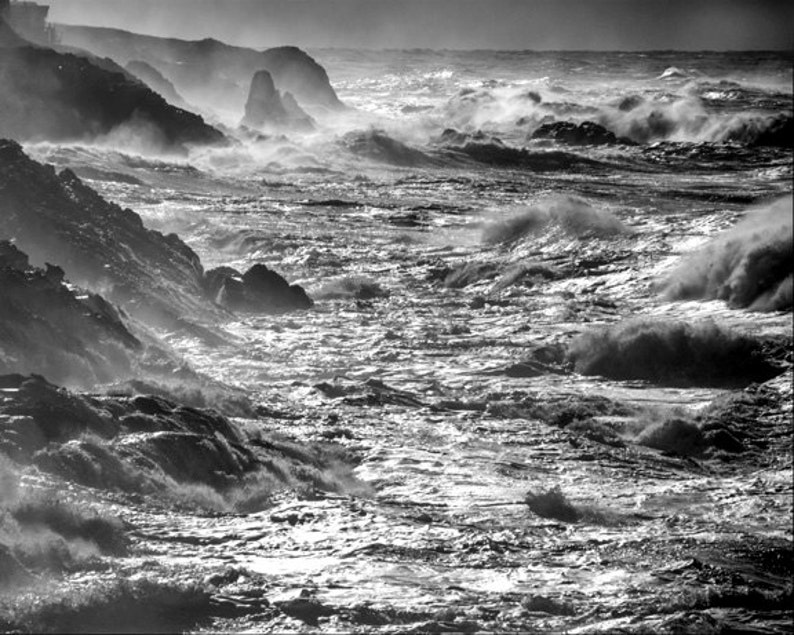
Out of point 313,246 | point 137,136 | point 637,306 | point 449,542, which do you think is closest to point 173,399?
point 449,542

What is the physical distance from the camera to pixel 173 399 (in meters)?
19.4

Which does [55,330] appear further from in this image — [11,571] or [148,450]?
[11,571]

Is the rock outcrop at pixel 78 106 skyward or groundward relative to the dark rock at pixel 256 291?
skyward

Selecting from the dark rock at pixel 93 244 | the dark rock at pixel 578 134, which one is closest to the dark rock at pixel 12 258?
the dark rock at pixel 93 244

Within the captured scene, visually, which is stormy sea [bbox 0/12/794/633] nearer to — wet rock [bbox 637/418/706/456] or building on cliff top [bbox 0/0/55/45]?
wet rock [bbox 637/418/706/456]

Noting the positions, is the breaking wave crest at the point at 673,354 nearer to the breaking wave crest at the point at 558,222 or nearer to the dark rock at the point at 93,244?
the dark rock at the point at 93,244

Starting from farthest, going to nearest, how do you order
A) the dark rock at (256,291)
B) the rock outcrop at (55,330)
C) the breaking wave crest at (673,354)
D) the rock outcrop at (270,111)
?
the rock outcrop at (270,111) → the dark rock at (256,291) → the breaking wave crest at (673,354) → the rock outcrop at (55,330)

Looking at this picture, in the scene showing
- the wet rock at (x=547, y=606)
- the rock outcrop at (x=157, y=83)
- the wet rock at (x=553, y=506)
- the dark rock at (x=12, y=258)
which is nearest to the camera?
the wet rock at (x=547, y=606)

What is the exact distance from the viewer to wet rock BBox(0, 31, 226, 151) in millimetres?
59594

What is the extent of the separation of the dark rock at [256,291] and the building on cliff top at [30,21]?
44.4 m

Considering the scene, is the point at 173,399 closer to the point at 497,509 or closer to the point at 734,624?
the point at 497,509

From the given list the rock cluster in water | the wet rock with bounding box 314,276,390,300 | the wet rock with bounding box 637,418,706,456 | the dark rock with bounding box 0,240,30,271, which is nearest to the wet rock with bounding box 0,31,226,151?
the wet rock with bounding box 314,276,390,300

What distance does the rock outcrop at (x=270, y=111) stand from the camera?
74875 mm

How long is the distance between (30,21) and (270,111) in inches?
500
